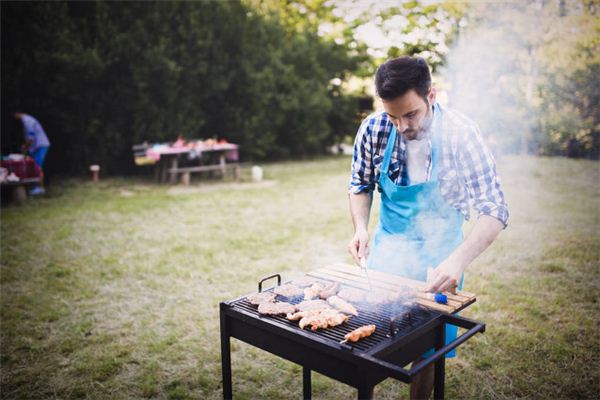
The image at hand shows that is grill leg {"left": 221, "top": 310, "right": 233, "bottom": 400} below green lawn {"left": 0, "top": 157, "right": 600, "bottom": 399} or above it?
above

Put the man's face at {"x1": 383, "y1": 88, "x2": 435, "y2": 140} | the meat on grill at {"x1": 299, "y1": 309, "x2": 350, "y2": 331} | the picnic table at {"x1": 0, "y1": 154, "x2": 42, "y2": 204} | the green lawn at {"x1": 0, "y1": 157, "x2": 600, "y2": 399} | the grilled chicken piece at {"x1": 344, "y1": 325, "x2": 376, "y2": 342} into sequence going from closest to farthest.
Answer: the grilled chicken piece at {"x1": 344, "y1": 325, "x2": 376, "y2": 342} → the meat on grill at {"x1": 299, "y1": 309, "x2": 350, "y2": 331} → the man's face at {"x1": 383, "y1": 88, "x2": 435, "y2": 140} → the green lawn at {"x1": 0, "y1": 157, "x2": 600, "y2": 399} → the picnic table at {"x1": 0, "y1": 154, "x2": 42, "y2": 204}

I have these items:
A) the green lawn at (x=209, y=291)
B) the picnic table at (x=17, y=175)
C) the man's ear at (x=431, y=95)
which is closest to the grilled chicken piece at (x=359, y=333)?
the man's ear at (x=431, y=95)

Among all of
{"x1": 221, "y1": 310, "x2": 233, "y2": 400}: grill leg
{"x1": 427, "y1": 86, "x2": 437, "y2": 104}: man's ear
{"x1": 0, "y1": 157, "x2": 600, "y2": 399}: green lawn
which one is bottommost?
{"x1": 0, "y1": 157, "x2": 600, "y2": 399}: green lawn

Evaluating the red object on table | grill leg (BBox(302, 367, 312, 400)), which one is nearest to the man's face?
grill leg (BBox(302, 367, 312, 400))

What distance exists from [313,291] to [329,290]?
0.09m

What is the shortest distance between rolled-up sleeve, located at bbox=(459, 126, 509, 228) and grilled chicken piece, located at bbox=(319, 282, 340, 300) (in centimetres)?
83

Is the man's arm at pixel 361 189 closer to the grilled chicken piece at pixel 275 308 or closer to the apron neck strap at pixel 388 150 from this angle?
the apron neck strap at pixel 388 150

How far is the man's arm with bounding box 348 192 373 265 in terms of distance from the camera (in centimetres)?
260

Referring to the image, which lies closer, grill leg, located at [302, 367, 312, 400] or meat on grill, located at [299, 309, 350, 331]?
meat on grill, located at [299, 309, 350, 331]

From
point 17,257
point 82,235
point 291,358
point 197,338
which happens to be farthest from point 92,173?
point 291,358

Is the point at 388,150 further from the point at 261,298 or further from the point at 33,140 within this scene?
the point at 33,140

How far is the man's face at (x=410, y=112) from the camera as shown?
7.05 feet

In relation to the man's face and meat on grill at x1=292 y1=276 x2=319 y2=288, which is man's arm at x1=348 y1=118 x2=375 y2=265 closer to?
meat on grill at x1=292 y1=276 x2=319 y2=288

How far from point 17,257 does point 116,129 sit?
23.2 feet
